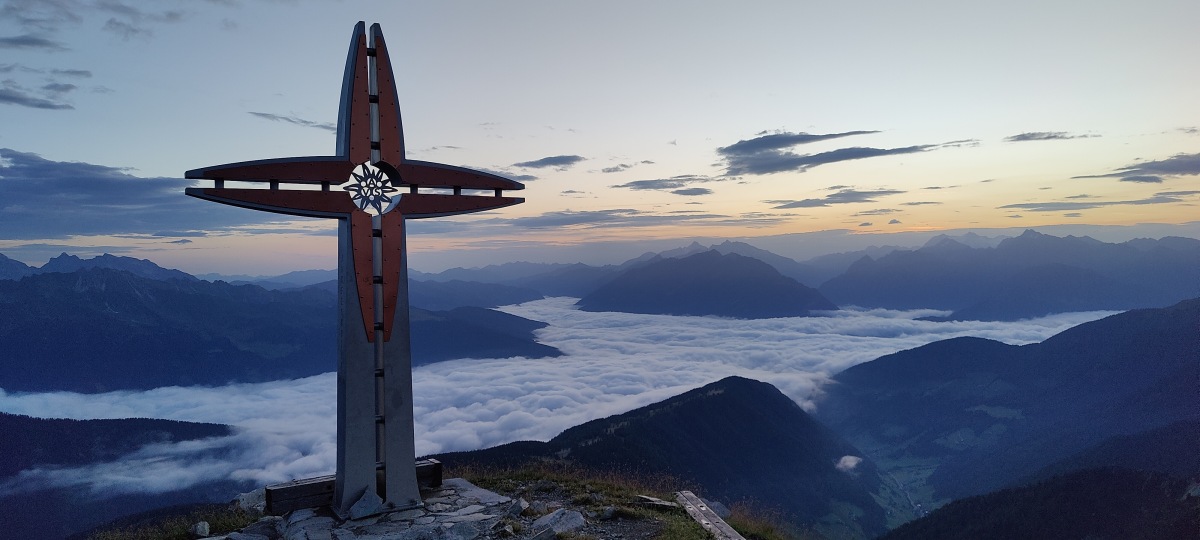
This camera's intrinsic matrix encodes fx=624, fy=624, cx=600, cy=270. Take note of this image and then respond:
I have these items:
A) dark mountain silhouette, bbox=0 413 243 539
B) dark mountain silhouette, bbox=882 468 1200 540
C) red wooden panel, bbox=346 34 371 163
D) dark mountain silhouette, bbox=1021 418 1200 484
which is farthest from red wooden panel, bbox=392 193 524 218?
dark mountain silhouette, bbox=0 413 243 539

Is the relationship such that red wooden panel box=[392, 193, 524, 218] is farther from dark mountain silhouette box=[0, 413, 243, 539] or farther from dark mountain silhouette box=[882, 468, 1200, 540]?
dark mountain silhouette box=[0, 413, 243, 539]

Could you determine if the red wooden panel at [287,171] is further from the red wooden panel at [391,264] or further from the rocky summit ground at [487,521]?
the rocky summit ground at [487,521]

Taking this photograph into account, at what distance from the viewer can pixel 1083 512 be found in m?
81.0

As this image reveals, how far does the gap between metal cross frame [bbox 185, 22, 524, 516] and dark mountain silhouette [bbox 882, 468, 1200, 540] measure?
3499 inches

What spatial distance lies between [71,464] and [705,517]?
196322 millimetres

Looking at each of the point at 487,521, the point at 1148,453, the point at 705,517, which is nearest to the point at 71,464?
the point at 487,521

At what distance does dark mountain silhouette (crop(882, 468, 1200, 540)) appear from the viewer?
7288cm

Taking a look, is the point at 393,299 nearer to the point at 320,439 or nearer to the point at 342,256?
the point at 342,256

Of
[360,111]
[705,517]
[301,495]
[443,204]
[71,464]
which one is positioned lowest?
[71,464]

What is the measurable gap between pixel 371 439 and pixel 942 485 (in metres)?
202

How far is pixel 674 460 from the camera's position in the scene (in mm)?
130000

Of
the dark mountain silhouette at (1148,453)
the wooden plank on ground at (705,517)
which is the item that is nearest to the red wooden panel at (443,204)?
the wooden plank on ground at (705,517)

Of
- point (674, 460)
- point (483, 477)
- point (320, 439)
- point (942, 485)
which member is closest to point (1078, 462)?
point (942, 485)

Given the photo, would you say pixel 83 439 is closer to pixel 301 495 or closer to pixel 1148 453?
pixel 301 495
